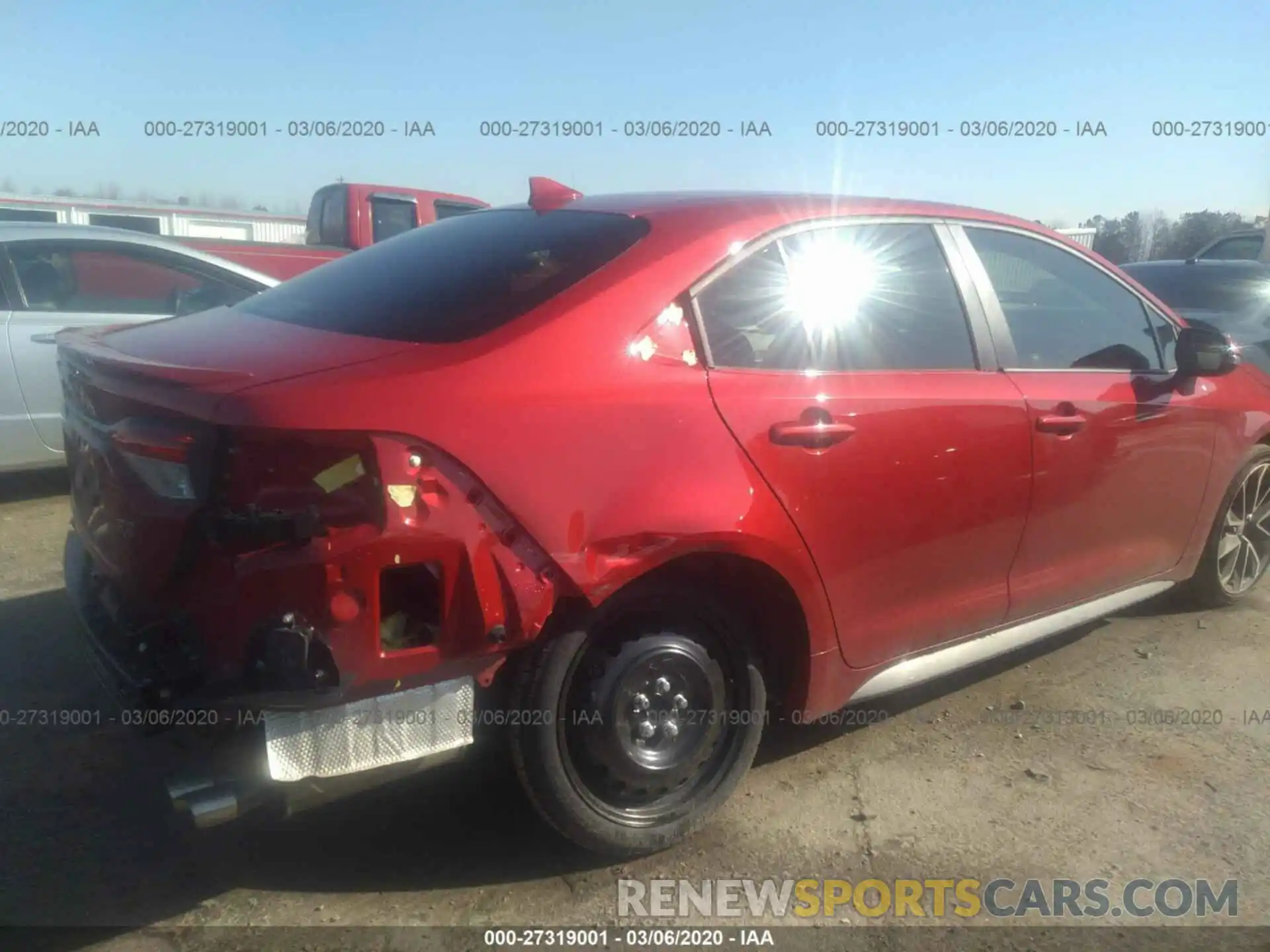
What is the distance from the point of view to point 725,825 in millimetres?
2949

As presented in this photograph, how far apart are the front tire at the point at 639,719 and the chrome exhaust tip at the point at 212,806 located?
62cm

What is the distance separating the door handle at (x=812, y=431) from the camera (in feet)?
8.77

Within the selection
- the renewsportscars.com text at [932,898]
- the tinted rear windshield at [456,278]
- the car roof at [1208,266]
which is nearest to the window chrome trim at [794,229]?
the tinted rear windshield at [456,278]

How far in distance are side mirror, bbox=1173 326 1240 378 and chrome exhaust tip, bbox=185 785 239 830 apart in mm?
3480

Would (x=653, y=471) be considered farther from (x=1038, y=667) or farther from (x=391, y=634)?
(x=1038, y=667)

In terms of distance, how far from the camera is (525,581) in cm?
225

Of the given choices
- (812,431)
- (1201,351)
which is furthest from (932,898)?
(1201,351)

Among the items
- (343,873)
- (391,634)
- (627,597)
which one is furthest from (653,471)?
(343,873)

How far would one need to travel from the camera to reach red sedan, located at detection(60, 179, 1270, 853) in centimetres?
213

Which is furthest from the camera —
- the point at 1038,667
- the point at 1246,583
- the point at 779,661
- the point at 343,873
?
the point at 1246,583

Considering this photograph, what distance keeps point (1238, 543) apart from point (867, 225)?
102 inches

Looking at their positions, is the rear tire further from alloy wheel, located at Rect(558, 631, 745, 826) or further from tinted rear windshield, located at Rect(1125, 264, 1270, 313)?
tinted rear windshield, located at Rect(1125, 264, 1270, 313)

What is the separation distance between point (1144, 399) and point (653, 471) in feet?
7.01

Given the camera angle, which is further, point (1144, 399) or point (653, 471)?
point (1144, 399)
